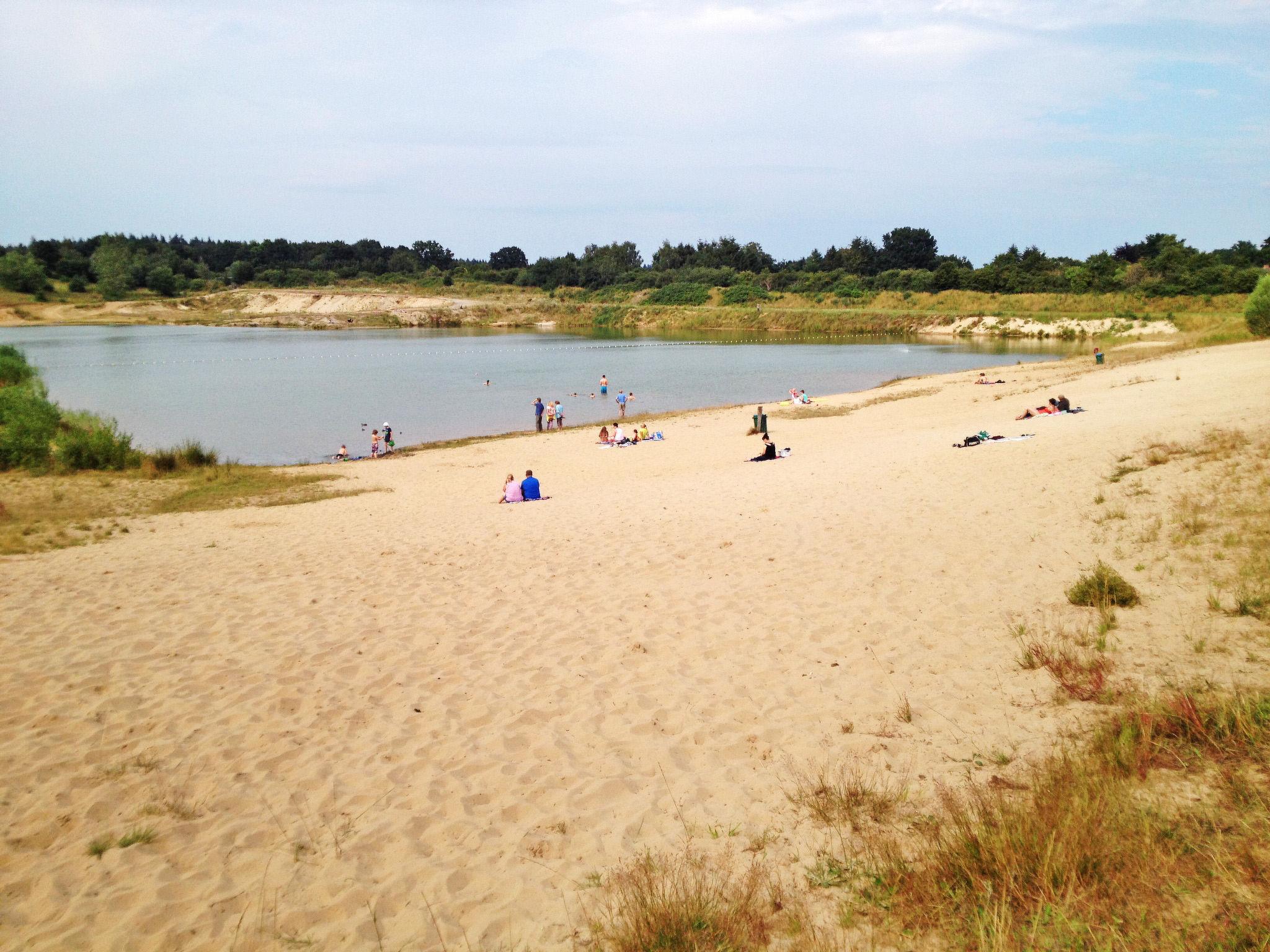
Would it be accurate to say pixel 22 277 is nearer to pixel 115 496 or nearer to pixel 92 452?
pixel 92 452

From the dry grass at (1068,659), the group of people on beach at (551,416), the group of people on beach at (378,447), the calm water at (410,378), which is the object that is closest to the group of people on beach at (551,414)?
the group of people on beach at (551,416)

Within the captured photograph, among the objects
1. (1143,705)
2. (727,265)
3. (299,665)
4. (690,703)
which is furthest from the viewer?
(727,265)

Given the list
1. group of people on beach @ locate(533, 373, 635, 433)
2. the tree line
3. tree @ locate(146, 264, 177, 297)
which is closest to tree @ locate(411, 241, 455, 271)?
the tree line

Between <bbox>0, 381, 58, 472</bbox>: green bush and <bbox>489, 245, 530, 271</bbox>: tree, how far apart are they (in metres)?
151

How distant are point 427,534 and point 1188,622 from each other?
10040 millimetres

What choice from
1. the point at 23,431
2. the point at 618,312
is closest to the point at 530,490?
the point at 23,431

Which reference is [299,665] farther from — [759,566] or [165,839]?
[759,566]

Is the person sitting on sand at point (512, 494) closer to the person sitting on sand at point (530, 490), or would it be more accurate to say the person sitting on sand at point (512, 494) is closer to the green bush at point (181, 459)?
→ the person sitting on sand at point (530, 490)

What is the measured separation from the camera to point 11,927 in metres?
3.88

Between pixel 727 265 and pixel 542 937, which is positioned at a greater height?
pixel 727 265

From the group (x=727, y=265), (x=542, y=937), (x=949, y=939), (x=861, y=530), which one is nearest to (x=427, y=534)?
(x=861, y=530)

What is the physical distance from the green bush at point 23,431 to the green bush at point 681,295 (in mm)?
90795

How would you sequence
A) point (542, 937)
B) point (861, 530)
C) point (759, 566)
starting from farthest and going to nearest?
1. point (861, 530)
2. point (759, 566)
3. point (542, 937)

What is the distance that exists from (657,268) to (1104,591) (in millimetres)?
131253
